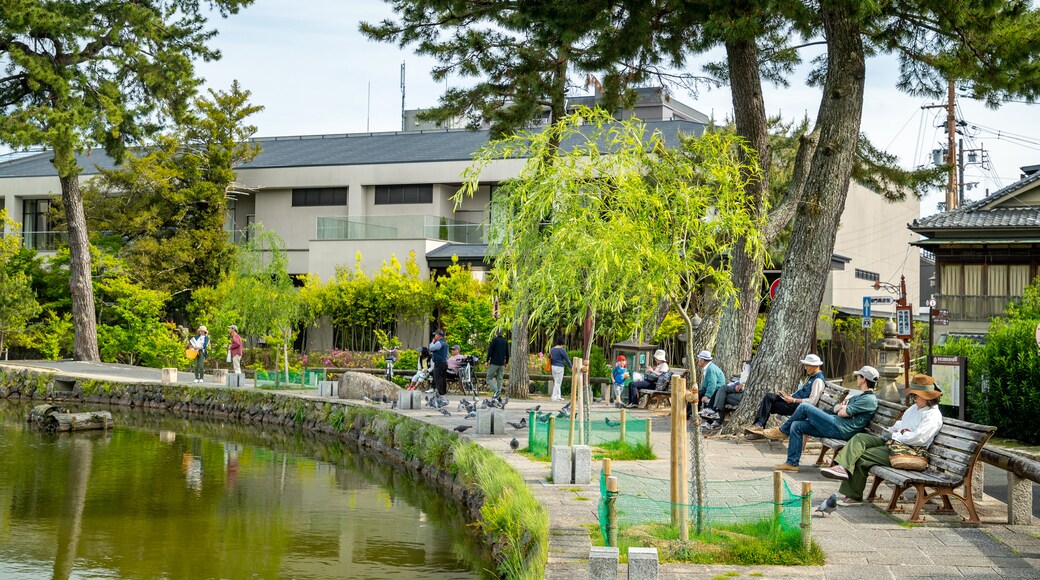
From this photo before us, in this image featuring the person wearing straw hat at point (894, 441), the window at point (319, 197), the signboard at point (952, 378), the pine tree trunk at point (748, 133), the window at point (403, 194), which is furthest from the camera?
the window at point (319, 197)

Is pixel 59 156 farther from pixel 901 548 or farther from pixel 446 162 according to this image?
pixel 901 548

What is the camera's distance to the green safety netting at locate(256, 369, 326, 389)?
2873 centimetres

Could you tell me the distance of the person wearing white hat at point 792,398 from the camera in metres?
14.4

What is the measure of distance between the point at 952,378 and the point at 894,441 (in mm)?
8006

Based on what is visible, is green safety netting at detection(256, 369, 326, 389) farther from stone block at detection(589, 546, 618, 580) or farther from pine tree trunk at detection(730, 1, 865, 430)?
stone block at detection(589, 546, 618, 580)

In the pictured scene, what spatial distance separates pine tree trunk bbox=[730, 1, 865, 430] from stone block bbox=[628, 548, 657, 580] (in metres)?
9.68

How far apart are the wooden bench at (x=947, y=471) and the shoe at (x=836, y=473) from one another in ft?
2.84

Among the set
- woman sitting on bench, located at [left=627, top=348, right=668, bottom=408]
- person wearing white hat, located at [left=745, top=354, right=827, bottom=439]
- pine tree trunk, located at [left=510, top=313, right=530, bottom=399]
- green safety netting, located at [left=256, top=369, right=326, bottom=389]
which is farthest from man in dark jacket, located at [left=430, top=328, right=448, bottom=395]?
person wearing white hat, located at [left=745, top=354, right=827, bottom=439]

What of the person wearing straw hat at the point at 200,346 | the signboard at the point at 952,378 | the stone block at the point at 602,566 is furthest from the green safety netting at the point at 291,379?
the stone block at the point at 602,566

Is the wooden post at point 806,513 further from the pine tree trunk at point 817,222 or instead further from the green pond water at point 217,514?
the pine tree trunk at point 817,222

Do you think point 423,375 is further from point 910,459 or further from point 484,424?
point 910,459

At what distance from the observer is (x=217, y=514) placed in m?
14.7

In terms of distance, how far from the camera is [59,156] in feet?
114

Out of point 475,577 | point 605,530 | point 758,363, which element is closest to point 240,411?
point 758,363
